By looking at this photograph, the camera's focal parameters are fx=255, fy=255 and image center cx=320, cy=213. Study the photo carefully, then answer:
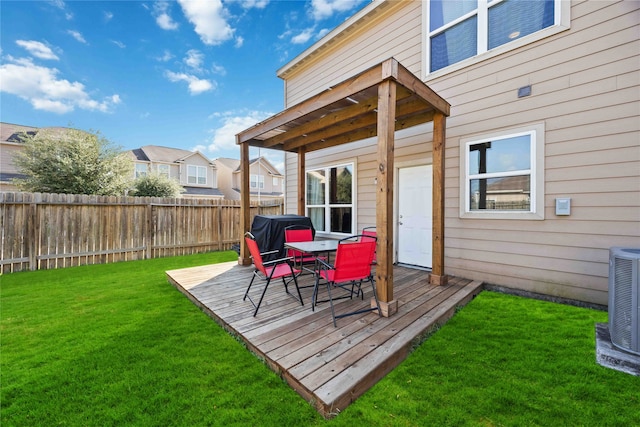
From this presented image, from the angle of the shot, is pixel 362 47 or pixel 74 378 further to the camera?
pixel 362 47

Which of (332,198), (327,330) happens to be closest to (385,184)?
(327,330)

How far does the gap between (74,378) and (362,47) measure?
6996 millimetres

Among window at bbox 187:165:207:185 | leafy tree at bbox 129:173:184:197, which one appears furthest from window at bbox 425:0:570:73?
window at bbox 187:165:207:185

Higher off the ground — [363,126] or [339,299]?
[363,126]

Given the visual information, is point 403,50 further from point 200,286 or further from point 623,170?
point 200,286

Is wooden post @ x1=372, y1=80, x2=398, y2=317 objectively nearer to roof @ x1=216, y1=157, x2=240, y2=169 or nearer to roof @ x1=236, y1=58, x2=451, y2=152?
roof @ x1=236, y1=58, x2=451, y2=152

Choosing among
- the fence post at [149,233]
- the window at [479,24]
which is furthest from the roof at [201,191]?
the window at [479,24]

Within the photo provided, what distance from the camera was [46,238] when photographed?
5.68m

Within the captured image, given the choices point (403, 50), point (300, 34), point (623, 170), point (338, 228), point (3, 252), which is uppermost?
point (300, 34)

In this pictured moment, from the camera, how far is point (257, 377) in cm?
203

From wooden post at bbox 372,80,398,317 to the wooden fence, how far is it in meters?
6.93

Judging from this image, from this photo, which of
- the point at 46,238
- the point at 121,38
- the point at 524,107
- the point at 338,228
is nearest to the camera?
the point at 524,107

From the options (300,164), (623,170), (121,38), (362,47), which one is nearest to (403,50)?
(362,47)

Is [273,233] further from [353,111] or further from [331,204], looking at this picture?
[353,111]
